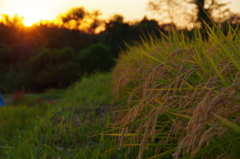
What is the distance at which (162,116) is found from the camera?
2434 millimetres

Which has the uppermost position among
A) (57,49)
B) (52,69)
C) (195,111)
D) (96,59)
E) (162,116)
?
(195,111)

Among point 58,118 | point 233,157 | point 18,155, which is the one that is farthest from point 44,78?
point 233,157

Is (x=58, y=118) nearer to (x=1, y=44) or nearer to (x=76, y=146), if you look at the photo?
(x=76, y=146)

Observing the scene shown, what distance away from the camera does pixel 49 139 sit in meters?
3.83

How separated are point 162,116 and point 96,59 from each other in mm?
21173

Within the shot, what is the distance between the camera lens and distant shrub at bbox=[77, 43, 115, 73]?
23469 mm

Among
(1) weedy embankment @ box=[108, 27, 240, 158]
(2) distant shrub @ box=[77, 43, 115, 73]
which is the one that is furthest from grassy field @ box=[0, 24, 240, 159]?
(2) distant shrub @ box=[77, 43, 115, 73]

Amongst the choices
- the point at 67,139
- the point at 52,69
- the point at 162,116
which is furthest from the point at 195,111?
the point at 52,69

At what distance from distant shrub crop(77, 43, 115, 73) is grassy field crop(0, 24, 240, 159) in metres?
16.8

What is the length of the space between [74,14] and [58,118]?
27.0 metres

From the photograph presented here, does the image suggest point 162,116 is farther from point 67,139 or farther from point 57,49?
point 57,49

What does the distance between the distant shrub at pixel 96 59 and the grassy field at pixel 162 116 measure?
55.0ft

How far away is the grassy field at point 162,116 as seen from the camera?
4.19 ft

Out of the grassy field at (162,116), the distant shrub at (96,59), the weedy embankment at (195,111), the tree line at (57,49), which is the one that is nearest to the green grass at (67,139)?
the grassy field at (162,116)
